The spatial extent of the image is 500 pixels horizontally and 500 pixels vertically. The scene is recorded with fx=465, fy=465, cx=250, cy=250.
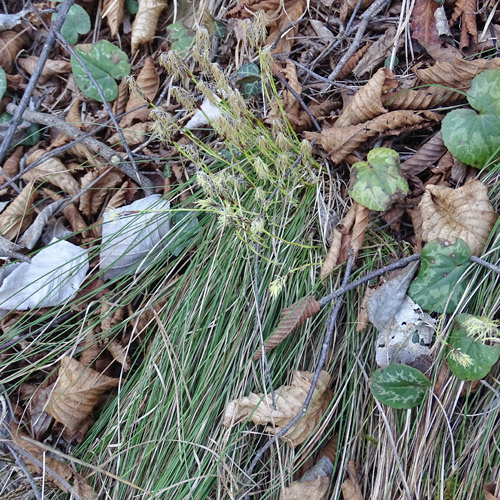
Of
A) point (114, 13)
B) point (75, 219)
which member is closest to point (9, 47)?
point (114, 13)

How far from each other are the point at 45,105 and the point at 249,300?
1.36 meters

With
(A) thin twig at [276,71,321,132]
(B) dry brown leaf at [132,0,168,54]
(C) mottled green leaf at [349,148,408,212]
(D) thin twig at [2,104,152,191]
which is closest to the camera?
(C) mottled green leaf at [349,148,408,212]

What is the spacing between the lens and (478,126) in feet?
4.14

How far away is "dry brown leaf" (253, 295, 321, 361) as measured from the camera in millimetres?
1290

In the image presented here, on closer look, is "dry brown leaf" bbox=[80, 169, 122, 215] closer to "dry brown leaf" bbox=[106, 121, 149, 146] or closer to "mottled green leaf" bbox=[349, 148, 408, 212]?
"dry brown leaf" bbox=[106, 121, 149, 146]

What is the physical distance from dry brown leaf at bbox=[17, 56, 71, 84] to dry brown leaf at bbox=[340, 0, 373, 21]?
3.95ft

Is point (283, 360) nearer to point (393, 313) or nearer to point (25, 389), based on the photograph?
point (393, 313)

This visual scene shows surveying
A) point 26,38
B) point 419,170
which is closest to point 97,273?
point 419,170

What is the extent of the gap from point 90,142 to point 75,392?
93cm

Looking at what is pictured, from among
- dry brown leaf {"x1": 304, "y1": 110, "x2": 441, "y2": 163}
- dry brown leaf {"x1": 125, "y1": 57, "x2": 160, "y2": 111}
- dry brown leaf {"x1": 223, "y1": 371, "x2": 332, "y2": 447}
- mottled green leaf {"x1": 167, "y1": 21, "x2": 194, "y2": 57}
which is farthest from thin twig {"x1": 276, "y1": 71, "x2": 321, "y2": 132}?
dry brown leaf {"x1": 223, "y1": 371, "x2": 332, "y2": 447}

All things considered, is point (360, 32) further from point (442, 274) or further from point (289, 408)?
point (289, 408)

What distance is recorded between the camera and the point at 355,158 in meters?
1.44

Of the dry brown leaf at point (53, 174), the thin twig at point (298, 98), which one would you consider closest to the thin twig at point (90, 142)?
the dry brown leaf at point (53, 174)

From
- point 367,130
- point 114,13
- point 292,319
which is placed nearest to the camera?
point 292,319
